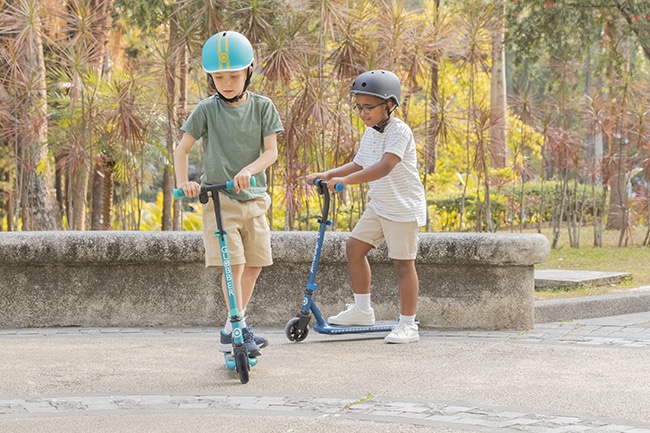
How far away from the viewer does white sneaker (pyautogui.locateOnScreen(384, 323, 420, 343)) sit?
19.6 feet

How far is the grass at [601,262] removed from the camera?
860 centimetres

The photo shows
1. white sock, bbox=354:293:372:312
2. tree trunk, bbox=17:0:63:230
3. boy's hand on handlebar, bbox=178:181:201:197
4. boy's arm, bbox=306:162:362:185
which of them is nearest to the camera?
boy's hand on handlebar, bbox=178:181:201:197

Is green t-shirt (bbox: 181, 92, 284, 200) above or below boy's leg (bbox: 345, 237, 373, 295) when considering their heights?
above

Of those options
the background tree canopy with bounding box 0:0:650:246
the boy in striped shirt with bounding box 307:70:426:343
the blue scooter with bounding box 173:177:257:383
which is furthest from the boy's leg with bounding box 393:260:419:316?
the background tree canopy with bounding box 0:0:650:246

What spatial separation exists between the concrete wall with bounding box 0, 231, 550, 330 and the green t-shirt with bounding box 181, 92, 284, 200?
1337 millimetres

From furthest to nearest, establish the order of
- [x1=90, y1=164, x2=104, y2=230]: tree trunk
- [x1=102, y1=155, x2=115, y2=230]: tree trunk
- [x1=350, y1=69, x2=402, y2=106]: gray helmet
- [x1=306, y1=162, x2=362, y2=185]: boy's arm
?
[x1=102, y1=155, x2=115, y2=230]: tree trunk < [x1=90, y1=164, x2=104, y2=230]: tree trunk < [x1=306, y1=162, x2=362, y2=185]: boy's arm < [x1=350, y1=69, x2=402, y2=106]: gray helmet

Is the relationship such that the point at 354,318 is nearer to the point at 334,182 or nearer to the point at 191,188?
the point at 334,182

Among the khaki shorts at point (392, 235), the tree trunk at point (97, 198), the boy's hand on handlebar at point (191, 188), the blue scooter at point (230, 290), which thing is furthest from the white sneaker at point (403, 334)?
the tree trunk at point (97, 198)

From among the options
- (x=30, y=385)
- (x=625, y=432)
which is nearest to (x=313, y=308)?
(x=30, y=385)

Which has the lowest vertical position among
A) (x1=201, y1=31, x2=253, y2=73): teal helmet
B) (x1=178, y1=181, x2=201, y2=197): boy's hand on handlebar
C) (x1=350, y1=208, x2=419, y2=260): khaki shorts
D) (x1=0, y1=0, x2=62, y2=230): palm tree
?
(x1=350, y1=208, x2=419, y2=260): khaki shorts

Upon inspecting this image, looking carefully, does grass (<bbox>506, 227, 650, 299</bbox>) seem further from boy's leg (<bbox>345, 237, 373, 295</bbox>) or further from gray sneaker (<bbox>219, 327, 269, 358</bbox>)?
gray sneaker (<bbox>219, 327, 269, 358</bbox>)

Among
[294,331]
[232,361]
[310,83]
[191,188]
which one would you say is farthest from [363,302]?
[310,83]

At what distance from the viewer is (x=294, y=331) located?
601cm

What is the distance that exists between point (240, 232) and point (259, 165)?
0.46 metres
